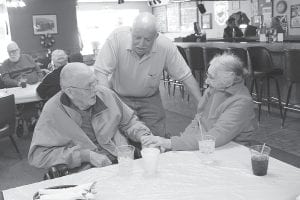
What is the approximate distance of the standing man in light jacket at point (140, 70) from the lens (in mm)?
2955

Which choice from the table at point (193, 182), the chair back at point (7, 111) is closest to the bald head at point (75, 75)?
the table at point (193, 182)

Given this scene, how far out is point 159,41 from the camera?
119 inches

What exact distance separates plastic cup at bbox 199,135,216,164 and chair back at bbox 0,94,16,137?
2.78m

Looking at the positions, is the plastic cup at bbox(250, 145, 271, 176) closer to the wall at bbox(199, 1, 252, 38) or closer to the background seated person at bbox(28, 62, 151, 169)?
the background seated person at bbox(28, 62, 151, 169)

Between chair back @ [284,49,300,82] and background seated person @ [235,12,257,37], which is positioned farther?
background seated person @ [235,12,257,37]

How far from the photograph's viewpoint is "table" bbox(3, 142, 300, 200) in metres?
1.49

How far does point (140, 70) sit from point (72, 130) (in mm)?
964

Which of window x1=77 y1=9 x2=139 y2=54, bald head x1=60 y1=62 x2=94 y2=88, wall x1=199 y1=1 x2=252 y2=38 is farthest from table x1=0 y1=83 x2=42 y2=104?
window x1=77 y1=9 x2=139 y2=54

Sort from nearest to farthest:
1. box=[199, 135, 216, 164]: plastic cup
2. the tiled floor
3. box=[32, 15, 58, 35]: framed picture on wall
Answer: box=[199, 135, 216, 164]: plastic cup → the tiled floor → box=[32, 15, 58, 35]: framed picture on wall

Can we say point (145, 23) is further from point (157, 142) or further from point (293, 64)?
point (293, 64)

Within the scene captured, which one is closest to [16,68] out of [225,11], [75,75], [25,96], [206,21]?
[25,96]

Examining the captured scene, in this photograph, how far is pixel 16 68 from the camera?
20.0 ft

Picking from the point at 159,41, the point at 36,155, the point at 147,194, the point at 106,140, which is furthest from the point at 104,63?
the point at 147,194

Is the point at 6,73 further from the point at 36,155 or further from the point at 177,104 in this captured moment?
the point at 36,155
